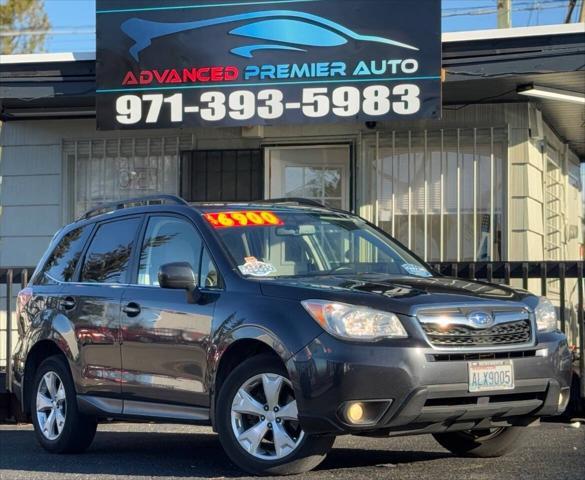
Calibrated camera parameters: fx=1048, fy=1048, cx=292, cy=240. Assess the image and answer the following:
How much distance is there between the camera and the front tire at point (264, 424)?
232 inches

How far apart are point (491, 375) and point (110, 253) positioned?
3147 mm

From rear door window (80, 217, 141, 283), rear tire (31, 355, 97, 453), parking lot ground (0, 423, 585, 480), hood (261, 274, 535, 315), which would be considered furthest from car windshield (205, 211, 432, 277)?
rear tire (31, 355, 97, 453)

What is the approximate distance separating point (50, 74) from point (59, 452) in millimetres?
5115

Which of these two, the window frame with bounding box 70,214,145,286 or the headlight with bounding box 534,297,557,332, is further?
the window frame with bounding box 70,214,145,286

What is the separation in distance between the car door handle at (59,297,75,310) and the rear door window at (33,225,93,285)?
22cm

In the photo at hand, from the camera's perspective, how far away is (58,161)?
43.7 feet

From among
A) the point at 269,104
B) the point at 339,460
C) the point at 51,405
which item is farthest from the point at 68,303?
the point at 269,104

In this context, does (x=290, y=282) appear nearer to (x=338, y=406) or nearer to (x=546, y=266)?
(x=338, y=406)

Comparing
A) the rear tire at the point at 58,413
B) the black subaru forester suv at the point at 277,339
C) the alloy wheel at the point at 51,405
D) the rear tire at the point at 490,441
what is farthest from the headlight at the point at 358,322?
the alloy wheel at the point at 51,405

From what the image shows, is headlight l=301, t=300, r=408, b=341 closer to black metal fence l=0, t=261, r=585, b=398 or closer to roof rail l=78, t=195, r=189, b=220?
roof rail l=78, t=195, r=189, b=220

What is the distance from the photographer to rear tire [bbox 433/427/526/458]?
272 inches

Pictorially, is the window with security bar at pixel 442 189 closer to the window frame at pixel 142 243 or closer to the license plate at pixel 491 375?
the window frame at pixel 142 243

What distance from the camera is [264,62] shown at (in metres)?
10.9

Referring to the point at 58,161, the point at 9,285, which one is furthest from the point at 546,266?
the point at 58,161
